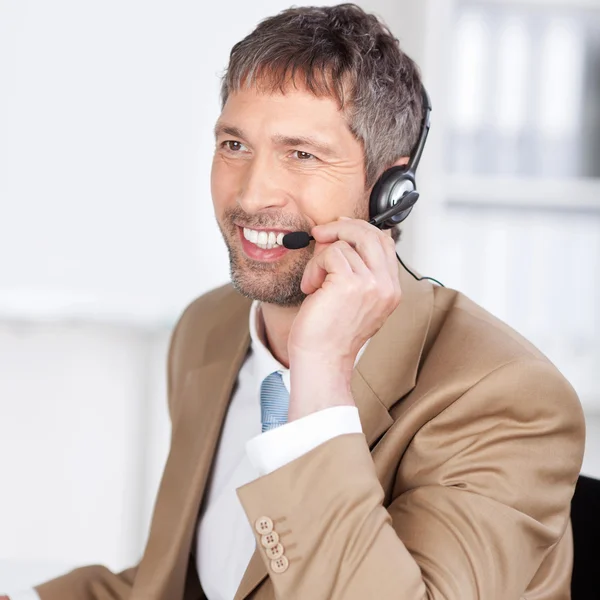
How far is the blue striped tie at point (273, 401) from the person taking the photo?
1.33 metres

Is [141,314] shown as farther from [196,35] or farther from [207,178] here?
[196,35]

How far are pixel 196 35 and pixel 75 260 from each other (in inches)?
30.4

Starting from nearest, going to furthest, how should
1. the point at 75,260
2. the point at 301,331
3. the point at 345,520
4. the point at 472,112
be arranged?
the point at 345,520, the point at 301,331, the point at 472,112, the point at 75,260

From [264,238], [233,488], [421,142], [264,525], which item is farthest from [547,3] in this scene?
[264,525]

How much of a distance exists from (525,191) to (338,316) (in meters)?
1.60

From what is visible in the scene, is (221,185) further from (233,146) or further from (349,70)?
(349,70)

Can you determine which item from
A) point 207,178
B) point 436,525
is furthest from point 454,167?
point 436,525

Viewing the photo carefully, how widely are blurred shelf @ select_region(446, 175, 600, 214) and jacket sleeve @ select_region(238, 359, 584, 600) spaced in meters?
1.49

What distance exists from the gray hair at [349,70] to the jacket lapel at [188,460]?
42cm

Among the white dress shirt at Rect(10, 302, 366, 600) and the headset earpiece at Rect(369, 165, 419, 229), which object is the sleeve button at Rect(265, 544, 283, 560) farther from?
the headset earpiece at Rect(369, 165, 419, 229)

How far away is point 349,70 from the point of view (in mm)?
1289

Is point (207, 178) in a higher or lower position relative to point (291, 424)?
higher

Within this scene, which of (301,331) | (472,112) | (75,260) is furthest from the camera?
(75,260)

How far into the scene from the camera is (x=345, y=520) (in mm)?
997
